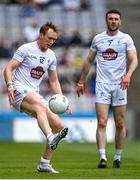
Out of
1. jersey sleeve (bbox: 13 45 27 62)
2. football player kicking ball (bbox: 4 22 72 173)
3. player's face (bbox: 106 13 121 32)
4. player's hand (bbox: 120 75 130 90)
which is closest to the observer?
football player kicking ball (bbox: 4 22 72 173)

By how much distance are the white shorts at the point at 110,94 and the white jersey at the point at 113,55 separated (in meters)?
0.09

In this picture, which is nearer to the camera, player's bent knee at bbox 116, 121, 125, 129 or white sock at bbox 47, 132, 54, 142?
white sock at bbox 47, 132, 54, 142

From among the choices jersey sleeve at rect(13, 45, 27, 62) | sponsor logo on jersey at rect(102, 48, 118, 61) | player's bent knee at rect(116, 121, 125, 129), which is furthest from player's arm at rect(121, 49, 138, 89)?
jersey sleeve at rect(13, 45, 27, 62)

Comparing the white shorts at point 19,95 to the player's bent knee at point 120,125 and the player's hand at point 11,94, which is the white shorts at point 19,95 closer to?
the player's hand at point 11,94

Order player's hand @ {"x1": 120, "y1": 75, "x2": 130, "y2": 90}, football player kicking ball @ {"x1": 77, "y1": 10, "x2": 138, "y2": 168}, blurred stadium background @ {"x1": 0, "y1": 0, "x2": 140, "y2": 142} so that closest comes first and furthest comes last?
player's hand @ {"x1": 120, "y1": 75, "x2": 130, "y2": 90} < football player kicking ball @ {"x1": 77, "y1": 10, "x2": 138, "y2": 168} < blurred stadium background @ {"x1": 0, "y1": 0, "x2": 140, "y2": 142}

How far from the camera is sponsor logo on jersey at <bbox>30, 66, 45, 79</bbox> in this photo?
41.2 ft

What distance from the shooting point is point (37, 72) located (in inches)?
495

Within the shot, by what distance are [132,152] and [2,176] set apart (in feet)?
30.7

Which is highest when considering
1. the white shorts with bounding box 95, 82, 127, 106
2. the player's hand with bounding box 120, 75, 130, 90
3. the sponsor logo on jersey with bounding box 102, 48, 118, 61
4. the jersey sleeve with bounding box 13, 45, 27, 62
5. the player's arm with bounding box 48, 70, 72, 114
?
the jersey sleeve with bounding box 13, 45, 27, 62

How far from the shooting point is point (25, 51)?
12.5 meters

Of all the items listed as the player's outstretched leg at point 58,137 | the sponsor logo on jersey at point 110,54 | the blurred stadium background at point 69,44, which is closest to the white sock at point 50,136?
the player's outstretched leg at point 58,137

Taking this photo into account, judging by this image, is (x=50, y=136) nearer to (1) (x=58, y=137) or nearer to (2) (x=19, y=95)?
(1) (x=58, y=137)

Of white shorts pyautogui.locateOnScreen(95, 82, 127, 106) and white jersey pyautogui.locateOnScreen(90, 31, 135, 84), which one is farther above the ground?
white jersey pyautogui.locateOnScreen(90, 31, 135, 84)

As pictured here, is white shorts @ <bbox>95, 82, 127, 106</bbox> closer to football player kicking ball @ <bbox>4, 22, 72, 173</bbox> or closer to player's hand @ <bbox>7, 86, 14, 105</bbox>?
→ football player kicking ball @ <bbox>4, 22, 72, 173</bbox>
